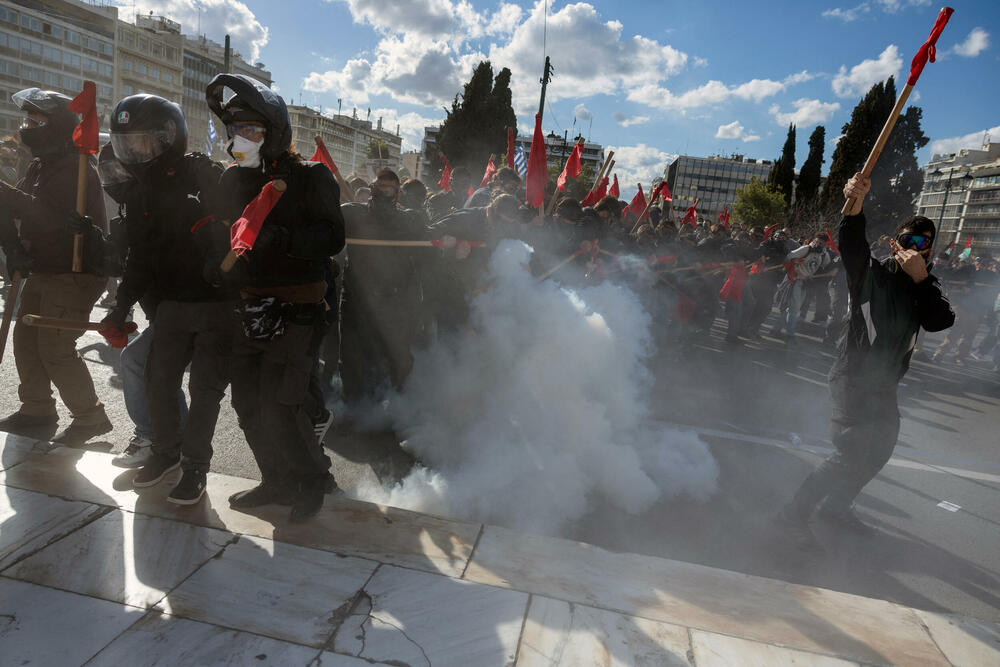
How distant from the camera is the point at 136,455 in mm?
3322

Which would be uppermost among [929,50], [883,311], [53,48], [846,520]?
[53,48]

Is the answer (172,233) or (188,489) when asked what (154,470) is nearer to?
(188,489)

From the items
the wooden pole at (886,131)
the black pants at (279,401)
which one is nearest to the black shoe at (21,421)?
the black pants at (279,401)

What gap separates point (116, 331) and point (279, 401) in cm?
107

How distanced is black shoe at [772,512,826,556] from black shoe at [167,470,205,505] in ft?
10.8

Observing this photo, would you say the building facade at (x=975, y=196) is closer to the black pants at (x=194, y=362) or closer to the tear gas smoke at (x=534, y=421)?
the tear gas smoke at (x=534, y=421)

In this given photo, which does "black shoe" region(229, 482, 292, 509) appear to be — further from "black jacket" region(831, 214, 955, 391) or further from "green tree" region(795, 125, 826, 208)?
"green tree" region(795, 125, 826, 208)

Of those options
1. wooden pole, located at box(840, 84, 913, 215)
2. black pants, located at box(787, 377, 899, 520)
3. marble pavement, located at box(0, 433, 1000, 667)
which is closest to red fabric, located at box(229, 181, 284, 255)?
marble pavement, located at box(0, 433, 1000, 667)

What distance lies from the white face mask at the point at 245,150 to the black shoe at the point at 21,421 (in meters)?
2.63

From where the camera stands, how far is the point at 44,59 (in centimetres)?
5728

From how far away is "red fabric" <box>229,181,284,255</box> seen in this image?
7.45 ft

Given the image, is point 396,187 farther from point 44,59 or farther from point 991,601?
point 44,59

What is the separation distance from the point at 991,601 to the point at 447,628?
2.85 meters

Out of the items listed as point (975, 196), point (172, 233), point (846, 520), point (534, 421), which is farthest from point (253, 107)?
point (975, 196)
